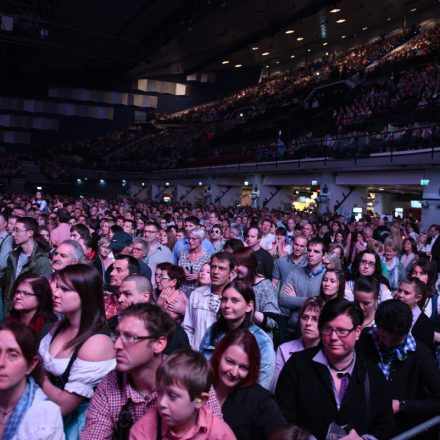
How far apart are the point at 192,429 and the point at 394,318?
1.59 meters

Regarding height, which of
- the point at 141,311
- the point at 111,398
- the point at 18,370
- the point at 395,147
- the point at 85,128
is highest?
the point at 85,128

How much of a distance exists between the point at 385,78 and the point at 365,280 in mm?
25672

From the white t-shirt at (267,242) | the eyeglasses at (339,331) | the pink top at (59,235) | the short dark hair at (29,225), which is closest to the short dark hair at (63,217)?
the pink top at (59,235)

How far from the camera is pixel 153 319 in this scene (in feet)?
8.64

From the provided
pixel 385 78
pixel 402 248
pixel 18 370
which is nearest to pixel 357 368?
pixel 18 370

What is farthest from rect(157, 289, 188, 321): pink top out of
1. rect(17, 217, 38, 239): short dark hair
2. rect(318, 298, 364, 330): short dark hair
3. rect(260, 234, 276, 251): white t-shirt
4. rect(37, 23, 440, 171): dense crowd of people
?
rect(37, 23, 440, 171): dense crowd of people

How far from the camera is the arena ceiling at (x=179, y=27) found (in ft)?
89.7

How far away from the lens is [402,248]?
9047 millimetres

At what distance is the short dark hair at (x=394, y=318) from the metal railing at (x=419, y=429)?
0.51 metres

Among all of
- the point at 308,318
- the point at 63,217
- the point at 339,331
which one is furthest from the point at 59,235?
the point at 339,331

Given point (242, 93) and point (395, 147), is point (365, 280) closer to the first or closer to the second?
point (395, 147)

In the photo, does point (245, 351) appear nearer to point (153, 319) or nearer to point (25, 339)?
point (153, 319)

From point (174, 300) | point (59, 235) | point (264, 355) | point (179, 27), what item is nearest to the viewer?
point (264, 355)

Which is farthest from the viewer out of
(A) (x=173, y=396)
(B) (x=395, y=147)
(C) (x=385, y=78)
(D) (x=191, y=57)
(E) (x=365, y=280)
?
(D) (x=191, y=57)
